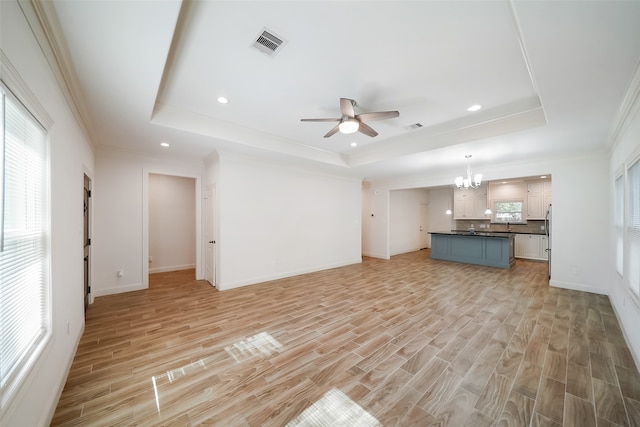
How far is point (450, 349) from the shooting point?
254 centimetres

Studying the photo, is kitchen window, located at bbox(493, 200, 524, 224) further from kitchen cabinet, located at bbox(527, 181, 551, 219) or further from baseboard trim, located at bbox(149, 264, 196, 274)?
baseboard trim, located at bbox(149, 264, 196, 274)

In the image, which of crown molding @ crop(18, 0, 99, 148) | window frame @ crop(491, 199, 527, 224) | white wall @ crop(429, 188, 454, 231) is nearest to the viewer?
crown molding @ crop(18, 0, 99, 148)

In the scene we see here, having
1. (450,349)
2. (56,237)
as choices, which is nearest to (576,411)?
(450,349)

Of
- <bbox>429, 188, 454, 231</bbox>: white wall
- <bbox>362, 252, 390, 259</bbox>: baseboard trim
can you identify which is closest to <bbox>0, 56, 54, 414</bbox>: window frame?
<bbox>362, 252, 390, 259</bbox>: baseboard trim

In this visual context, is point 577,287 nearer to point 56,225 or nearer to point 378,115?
point 378,115

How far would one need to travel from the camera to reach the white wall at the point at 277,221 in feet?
15.2

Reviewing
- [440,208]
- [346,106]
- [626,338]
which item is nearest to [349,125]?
[346,106]

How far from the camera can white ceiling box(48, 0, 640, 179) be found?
1.62 m

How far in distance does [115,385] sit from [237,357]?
3.27 feet

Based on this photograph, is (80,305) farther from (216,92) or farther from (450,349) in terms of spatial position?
(450,349)

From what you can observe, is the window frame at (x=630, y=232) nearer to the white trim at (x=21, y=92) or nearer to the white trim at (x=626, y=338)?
the white trim at (x=626, y=338)

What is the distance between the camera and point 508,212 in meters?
8.23

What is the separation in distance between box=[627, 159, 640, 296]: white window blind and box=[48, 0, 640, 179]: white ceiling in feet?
2.55

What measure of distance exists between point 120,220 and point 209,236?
1587 mm
